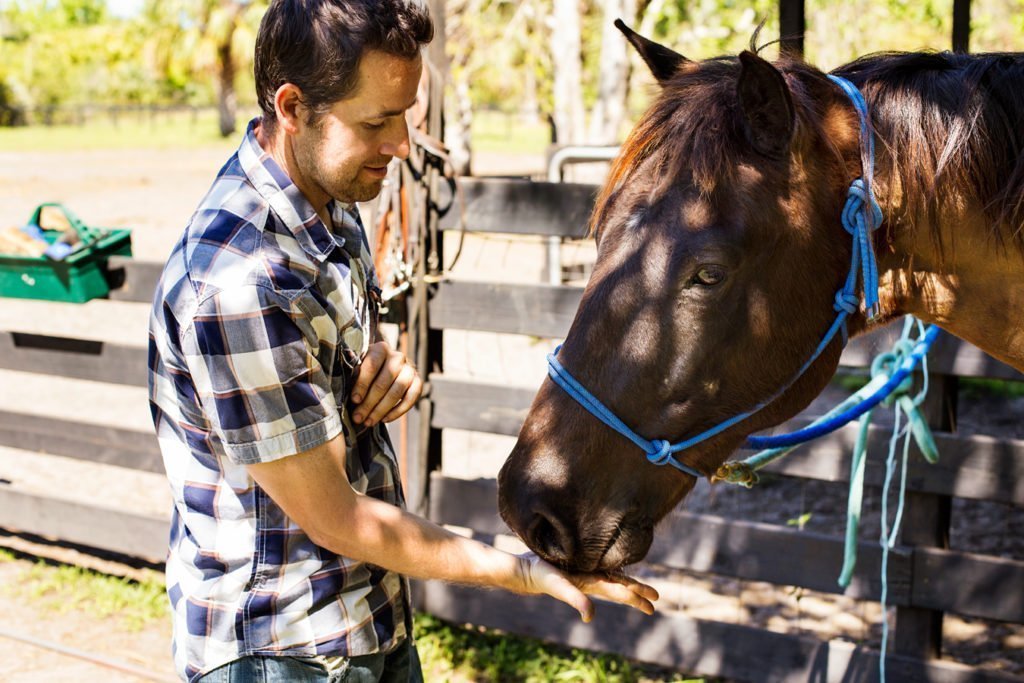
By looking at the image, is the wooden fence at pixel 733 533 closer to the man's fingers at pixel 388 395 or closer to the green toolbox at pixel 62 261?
the green toolbox at pixel 62 261

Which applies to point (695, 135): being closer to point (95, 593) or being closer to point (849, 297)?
point (849, 297)

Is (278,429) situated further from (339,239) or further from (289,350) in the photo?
(339,239)

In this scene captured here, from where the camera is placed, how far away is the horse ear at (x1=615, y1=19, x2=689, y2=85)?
197cm

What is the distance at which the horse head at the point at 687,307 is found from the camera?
1.65 m

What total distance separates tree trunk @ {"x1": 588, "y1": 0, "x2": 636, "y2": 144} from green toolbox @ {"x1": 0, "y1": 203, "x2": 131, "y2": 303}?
8.96 meters

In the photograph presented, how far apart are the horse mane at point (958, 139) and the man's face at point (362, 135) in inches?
33.7

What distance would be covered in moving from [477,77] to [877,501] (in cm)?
1451

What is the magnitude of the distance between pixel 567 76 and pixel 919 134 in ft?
40.3

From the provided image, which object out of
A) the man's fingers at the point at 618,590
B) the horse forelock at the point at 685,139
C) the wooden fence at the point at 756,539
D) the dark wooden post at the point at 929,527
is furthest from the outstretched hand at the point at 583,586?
the dark wooden post at the point at 929,527

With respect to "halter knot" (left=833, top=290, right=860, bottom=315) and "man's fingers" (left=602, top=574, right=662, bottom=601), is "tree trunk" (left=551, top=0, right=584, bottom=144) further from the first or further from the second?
"man's fingers" (left=602, top=574, right=662, bottom=601)

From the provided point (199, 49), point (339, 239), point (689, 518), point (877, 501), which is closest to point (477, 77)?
point (877, 501)

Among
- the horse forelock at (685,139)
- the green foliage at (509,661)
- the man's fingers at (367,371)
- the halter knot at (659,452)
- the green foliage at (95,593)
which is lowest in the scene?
the green foliage at (95,593)

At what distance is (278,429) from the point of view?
1.59 meters

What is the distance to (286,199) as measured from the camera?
5.56 feet
